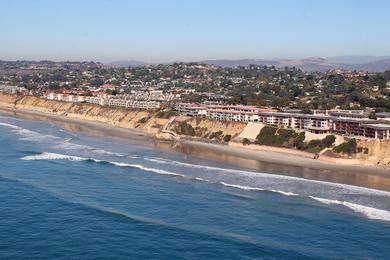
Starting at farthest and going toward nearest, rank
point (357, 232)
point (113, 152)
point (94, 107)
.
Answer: point (94, 107) < point (113, 152) < point (357, 232)

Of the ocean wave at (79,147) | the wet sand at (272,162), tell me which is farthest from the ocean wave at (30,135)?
the wet sand at (272,162)

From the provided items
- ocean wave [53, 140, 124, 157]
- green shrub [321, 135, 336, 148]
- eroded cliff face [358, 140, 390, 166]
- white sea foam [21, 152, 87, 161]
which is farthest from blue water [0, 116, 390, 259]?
green shrub [321, 135, 336, 148]

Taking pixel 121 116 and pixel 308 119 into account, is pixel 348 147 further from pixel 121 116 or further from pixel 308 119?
pixel 121 116

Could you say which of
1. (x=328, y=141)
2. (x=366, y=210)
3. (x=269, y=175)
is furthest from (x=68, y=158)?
(x=366, y=210)

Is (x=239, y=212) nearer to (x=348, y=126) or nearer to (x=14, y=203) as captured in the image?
(x=14, y=203)

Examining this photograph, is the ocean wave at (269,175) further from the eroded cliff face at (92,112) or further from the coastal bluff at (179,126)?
the eroded cliff face at (92,112)

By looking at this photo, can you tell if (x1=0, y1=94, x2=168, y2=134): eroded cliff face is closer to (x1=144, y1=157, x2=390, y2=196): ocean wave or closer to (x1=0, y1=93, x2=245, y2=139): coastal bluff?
(x1=0, y1=93, x2=245, y2=139): coastal bluff

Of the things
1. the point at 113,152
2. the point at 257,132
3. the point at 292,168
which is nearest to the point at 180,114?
the point at 257,132
